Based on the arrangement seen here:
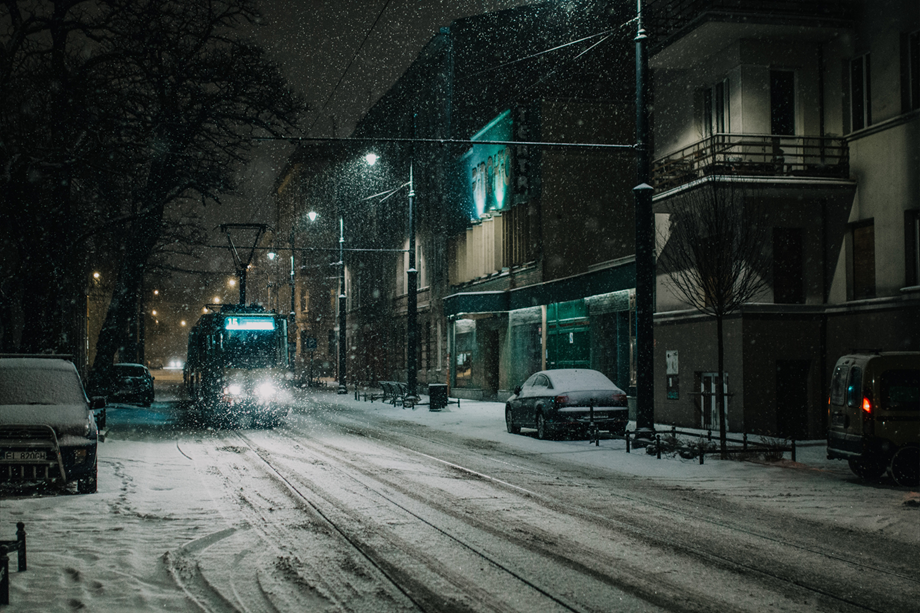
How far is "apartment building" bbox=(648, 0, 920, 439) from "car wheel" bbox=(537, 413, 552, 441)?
11.4 feet

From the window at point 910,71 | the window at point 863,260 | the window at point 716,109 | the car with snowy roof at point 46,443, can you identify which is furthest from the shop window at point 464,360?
the car with snowy roof at point 46,443

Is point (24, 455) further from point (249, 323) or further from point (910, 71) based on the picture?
point (910, 71)

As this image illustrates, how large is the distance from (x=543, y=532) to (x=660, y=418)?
16447 mm

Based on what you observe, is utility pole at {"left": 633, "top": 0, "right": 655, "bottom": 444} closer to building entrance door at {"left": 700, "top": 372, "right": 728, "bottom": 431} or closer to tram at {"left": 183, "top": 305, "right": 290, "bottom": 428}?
building entrance door at {"left": 700, "top": 372, "right": 728, "bottom": 431}

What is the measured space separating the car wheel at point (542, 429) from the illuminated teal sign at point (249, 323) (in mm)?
9183

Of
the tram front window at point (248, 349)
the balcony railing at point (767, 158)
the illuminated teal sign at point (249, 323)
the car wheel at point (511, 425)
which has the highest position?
the balcony railing at point (767, 158)

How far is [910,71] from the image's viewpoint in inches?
731

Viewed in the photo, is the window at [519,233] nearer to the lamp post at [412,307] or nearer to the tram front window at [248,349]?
the lamp post at [412,307]

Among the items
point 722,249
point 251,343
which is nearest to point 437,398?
point 251,343

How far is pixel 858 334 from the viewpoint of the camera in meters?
20.1

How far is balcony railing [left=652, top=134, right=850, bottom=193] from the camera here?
66.9 feet

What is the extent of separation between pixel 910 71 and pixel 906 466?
32.7ft

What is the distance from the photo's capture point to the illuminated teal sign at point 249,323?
2509cm

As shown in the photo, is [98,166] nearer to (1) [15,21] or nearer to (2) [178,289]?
(1) [15,21]
